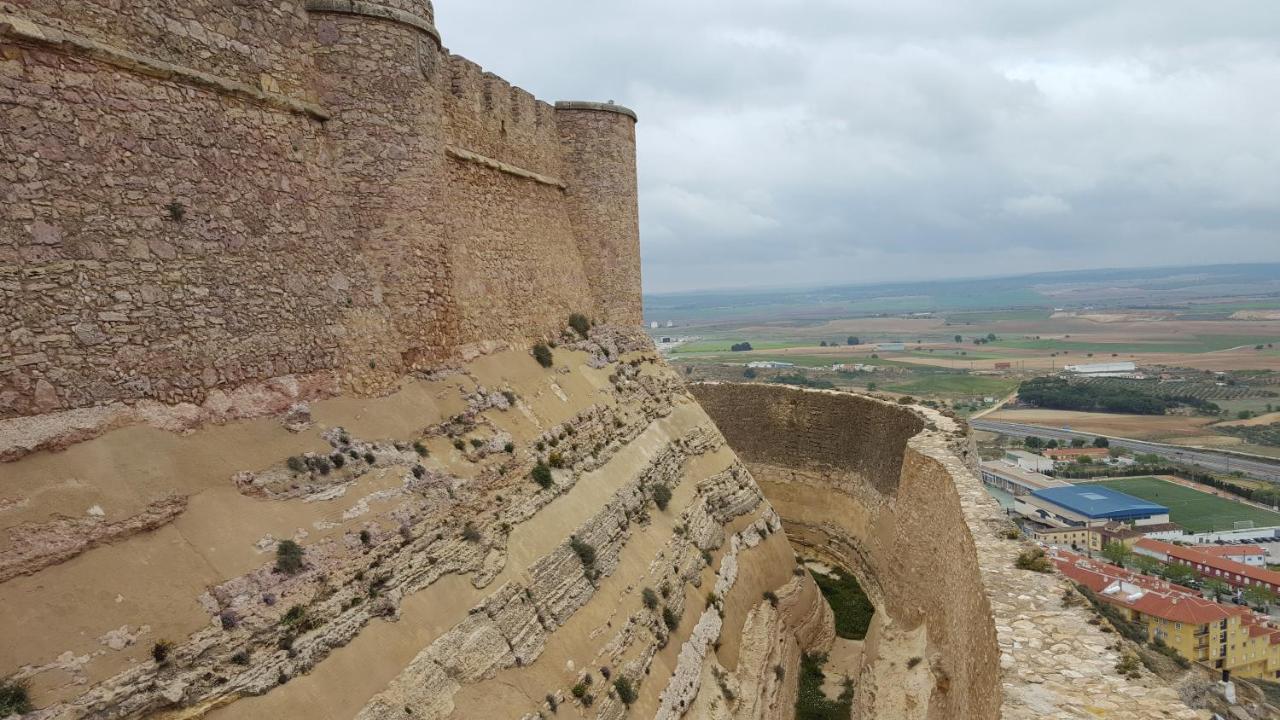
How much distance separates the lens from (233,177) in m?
Answer: 7.52

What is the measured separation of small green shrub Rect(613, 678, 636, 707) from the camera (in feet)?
33.1

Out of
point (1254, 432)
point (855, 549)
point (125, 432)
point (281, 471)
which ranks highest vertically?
point (125, 432)

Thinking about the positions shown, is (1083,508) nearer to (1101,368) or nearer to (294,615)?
(294,615)

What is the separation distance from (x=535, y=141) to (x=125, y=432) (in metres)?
9.72

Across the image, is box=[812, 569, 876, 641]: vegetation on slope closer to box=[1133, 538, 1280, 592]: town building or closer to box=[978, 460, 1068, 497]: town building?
box=[1133, 538, 1280, 592]: town building

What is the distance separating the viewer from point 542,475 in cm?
1081

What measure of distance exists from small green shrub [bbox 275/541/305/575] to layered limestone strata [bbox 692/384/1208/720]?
20.8 ft

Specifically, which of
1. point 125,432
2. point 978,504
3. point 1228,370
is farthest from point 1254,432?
point 125,432

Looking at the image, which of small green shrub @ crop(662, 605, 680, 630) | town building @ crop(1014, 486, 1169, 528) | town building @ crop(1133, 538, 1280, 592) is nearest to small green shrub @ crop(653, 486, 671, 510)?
small green shrub @ crop(662, 605, 680, 630)

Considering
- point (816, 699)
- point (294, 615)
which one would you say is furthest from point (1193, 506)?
point (294, 615)

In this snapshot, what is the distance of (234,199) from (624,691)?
824cm

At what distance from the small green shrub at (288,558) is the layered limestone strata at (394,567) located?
0.05 meters

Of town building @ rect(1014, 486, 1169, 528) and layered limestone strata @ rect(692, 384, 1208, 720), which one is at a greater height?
layered limestone strata @ rect(692, 384, 1208, 720)

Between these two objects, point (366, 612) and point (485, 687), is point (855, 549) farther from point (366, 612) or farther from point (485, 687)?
point (366, 612)
